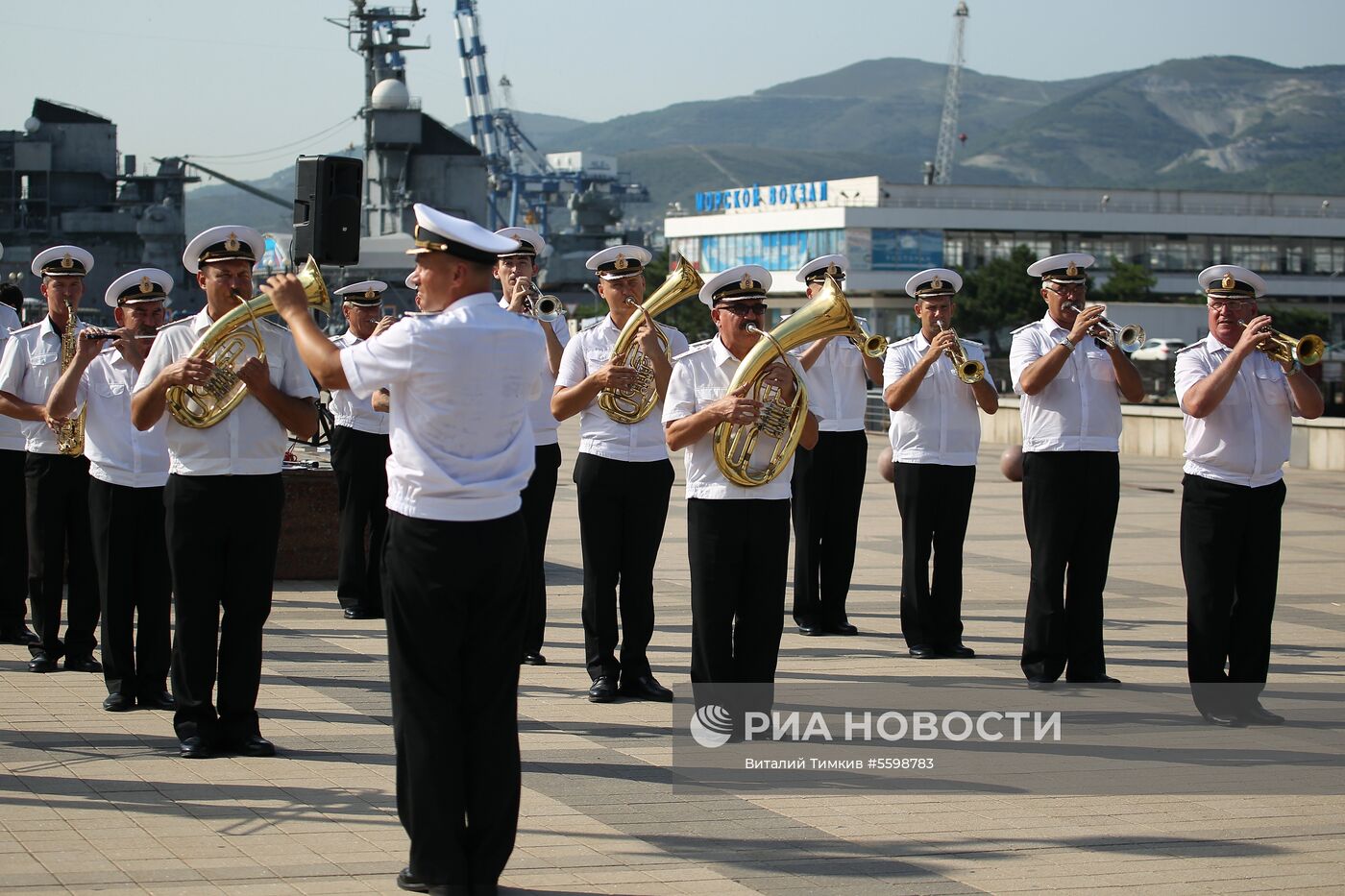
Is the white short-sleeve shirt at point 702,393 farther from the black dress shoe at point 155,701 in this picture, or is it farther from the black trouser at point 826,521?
the black trouser at point 826,521

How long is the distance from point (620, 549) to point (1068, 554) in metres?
2.47

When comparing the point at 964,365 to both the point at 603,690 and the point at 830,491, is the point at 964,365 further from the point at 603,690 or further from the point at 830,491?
the point at 603,690

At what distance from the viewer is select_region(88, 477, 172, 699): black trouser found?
827cm

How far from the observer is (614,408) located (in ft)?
29.2

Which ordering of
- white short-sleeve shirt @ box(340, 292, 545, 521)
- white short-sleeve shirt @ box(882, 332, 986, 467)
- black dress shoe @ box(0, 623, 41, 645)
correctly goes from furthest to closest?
white short-sleeve shirt @ box(882, 332, 986, 467) < black dress shoe @ box(0, 623, 41, 645) < white short-sleeve shirt @ box(340, 292, 545, 521)

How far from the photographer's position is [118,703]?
27.3 ft

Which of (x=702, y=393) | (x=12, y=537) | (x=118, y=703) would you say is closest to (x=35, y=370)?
(x=12, y=537)

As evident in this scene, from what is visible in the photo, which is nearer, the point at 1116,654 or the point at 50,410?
the point at 50,410

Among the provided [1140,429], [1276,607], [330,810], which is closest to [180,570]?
[330,810]

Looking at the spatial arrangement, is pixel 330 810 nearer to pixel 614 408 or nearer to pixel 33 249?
pixel 614 408

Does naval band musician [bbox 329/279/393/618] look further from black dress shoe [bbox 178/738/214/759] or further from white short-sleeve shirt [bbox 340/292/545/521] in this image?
white short-sleeve shirt [bbox 340/292/545/521]

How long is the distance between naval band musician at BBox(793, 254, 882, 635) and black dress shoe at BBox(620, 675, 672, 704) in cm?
254

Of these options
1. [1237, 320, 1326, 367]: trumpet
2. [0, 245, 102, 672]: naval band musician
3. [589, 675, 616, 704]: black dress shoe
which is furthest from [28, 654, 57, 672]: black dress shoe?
[1237, 320, 1326, 367]: trumpet

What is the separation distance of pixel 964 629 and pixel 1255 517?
318 cm
